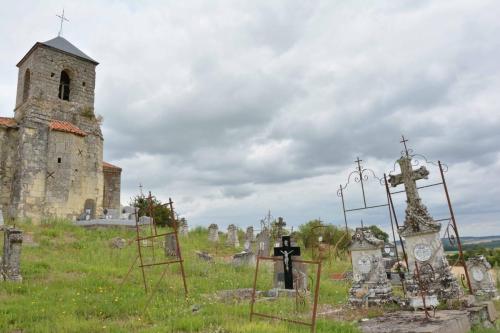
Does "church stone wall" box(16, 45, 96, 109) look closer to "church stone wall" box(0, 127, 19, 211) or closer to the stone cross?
"church stone wall" box(0, 127, 19, 211)

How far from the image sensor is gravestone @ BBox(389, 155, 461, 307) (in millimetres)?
8344

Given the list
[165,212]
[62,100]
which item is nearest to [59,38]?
[62,100]

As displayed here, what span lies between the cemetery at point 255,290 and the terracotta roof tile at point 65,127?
370 inches

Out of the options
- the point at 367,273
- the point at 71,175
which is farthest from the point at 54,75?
the point at 367,273

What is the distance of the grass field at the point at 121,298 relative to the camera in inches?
235

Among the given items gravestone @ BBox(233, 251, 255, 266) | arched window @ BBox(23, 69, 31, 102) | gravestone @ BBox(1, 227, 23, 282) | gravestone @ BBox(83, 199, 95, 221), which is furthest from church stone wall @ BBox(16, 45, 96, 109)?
gravestone @ BBox(233, 251, 255, 266)

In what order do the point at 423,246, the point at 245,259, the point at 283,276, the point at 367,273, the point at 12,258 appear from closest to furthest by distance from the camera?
the point at 423,246, the point at 367,273, the point at 12,258, the point at 283,276, the point at 245,259

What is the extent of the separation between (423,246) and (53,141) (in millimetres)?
20744

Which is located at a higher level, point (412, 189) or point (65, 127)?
point (65, 127)

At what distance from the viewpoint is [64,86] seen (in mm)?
25109

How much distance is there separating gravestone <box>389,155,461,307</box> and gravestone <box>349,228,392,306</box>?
586mm

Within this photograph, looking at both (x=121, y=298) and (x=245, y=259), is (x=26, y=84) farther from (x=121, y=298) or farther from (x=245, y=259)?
(x=121, y=298)

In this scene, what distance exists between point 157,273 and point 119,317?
4620 mm

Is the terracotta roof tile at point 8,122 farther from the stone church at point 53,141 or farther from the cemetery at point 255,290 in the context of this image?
the cemetery at point 255,290
